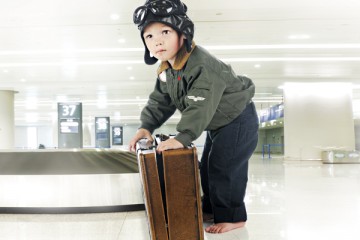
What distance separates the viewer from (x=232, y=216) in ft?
6.61

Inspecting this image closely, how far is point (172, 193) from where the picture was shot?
96cm

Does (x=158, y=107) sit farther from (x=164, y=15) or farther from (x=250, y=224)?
(x=250, y=224)

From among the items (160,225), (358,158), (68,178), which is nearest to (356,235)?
(160,225)

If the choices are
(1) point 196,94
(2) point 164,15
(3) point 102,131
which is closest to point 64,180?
(1) point 196,94

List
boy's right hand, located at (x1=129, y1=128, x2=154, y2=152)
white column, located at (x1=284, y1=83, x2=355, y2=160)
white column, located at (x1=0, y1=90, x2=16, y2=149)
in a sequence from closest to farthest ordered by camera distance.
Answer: boy's right hand, located at (x1=129, y1=128, x2=154, y2=152) < white column, located at (x1=284, y1=83, x2=355, y2=160) < white column, located at (x1=0, y1=90, x2=16, y2=149)

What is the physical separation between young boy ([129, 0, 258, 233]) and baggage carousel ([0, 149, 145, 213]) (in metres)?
0.92

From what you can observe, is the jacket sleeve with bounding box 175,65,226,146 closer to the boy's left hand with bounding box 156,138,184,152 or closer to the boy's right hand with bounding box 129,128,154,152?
the boy's left hand with bounding box 156,138,184,152

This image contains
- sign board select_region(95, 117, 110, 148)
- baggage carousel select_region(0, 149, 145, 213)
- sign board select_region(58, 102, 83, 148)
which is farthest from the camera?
sign board select_region(95, 117, 110, 148)

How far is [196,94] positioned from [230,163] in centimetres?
71

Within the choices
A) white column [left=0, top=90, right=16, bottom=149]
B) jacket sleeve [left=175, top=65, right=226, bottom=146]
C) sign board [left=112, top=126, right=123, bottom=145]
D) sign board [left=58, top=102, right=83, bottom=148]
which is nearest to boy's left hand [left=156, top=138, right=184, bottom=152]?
jacket sleeve [left=175, top=65, right=226, bottom=146]

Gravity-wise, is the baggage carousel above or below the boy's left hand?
below

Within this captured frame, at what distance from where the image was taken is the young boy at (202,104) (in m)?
1.24

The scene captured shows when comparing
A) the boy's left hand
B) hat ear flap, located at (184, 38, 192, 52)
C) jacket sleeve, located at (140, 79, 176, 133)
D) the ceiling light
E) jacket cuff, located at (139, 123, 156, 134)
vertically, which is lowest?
the boy's left hand

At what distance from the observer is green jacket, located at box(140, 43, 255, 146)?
4.18 feet
